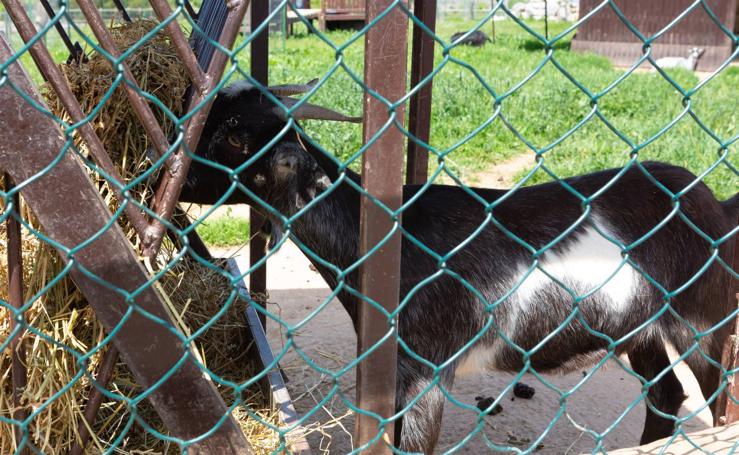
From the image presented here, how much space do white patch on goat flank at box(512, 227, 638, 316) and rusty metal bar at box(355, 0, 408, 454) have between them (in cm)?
142

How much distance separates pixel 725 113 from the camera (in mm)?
9500

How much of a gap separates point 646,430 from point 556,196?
1.21m

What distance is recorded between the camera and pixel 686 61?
16344 mm

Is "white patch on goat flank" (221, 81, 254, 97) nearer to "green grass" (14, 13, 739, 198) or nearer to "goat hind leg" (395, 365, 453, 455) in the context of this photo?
"goat hind leg" (395, 365, 453, 455)

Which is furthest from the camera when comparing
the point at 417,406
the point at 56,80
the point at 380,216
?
the point at 417,406

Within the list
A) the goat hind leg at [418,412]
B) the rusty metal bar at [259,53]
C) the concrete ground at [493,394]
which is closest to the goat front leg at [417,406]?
the goat hind leg at [418,412]

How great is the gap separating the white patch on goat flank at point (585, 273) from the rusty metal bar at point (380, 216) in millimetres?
1424

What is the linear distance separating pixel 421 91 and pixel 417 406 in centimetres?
168

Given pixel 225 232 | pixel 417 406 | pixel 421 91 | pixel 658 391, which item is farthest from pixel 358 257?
pixel 225 232

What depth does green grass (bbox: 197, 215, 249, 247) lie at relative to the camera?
6027 mm

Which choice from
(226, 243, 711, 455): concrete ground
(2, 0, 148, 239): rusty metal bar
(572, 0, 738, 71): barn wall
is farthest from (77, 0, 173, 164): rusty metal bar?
(572, 0, 738, 71): barn wall

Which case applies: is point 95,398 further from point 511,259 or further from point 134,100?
point 511,259

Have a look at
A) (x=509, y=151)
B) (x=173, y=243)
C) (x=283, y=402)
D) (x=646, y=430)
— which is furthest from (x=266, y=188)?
(x=509, y=151)

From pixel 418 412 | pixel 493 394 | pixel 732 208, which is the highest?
pixel 732 208
